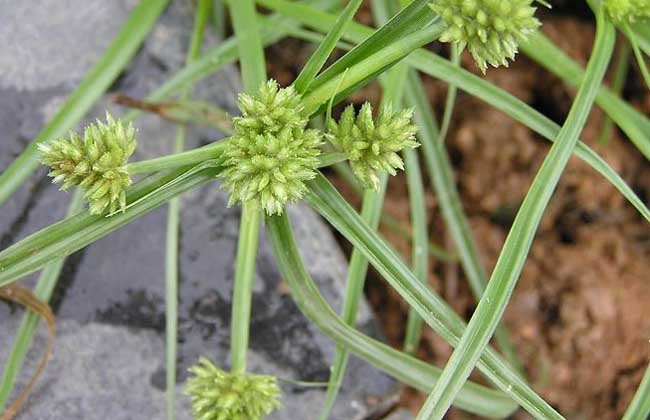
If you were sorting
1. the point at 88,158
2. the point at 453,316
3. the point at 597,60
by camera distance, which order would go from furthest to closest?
the point at 597,60
the point at 453,316
the point at 88,158

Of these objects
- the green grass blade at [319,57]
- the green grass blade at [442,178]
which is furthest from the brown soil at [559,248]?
the green grass blade at [319,57]

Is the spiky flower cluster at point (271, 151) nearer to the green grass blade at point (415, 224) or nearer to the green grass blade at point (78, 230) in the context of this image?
the green grass blade at point (78, 230)

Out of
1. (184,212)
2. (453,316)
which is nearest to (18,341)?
(184,212)

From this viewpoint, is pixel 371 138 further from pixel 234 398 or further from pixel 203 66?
pixel 203 66

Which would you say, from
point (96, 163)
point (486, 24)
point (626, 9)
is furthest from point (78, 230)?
point (626, 9)

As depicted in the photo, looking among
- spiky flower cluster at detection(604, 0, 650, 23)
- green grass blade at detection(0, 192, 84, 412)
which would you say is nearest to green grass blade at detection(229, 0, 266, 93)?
green grass blade at detection(0, 192, 84, 412)

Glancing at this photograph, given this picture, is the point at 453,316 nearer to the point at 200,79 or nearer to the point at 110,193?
the point at 110,193
